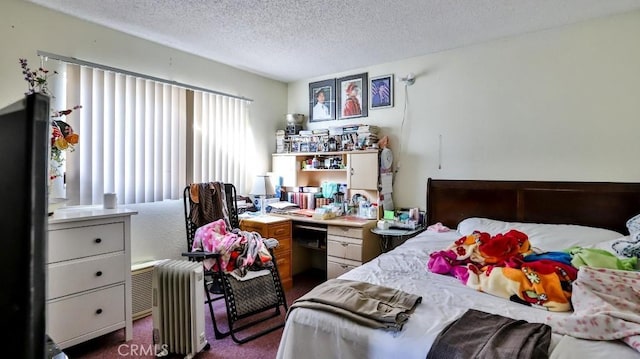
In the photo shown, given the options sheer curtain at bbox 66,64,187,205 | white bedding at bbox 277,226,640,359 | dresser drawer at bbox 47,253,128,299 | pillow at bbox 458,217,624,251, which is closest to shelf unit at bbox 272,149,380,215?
pillow at bbox 458,217,624,251

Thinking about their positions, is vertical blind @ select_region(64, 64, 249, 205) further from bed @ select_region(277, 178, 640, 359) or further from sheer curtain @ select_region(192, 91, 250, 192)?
bed @ select_region(277, 178, 640, 359)

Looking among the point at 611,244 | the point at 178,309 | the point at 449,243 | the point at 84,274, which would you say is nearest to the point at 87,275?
the point at 84,274

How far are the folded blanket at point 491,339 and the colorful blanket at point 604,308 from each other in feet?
0.40

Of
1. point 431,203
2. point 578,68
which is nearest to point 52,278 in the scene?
point 431,203

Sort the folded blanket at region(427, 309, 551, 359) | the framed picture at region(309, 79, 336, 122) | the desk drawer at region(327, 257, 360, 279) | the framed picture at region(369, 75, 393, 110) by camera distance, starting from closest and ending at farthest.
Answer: the folded blanket at region(427, 309, 551, 359), the desk drawer at region(327, 257, 360, 279), the framed picture at region(369, 75, 393, 110), the framed picture at region(309, 79, 336, 122)

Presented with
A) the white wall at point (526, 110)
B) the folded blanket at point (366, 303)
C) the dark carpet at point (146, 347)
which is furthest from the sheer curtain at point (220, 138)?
the folded blanket at point (366, 303)

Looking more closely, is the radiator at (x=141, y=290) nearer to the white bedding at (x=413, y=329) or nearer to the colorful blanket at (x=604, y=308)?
the white bedding at (x=413, y=329)

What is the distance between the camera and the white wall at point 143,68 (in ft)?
7.70

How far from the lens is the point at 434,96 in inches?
134

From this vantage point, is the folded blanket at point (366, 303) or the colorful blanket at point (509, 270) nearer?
the folded blanket at point (366, 303)

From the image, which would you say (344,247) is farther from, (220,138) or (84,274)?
(84,274)

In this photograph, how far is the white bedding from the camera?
123 cm

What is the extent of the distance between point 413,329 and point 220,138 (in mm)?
2972

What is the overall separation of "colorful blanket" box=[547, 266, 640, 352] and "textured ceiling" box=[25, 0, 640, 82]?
190cm
